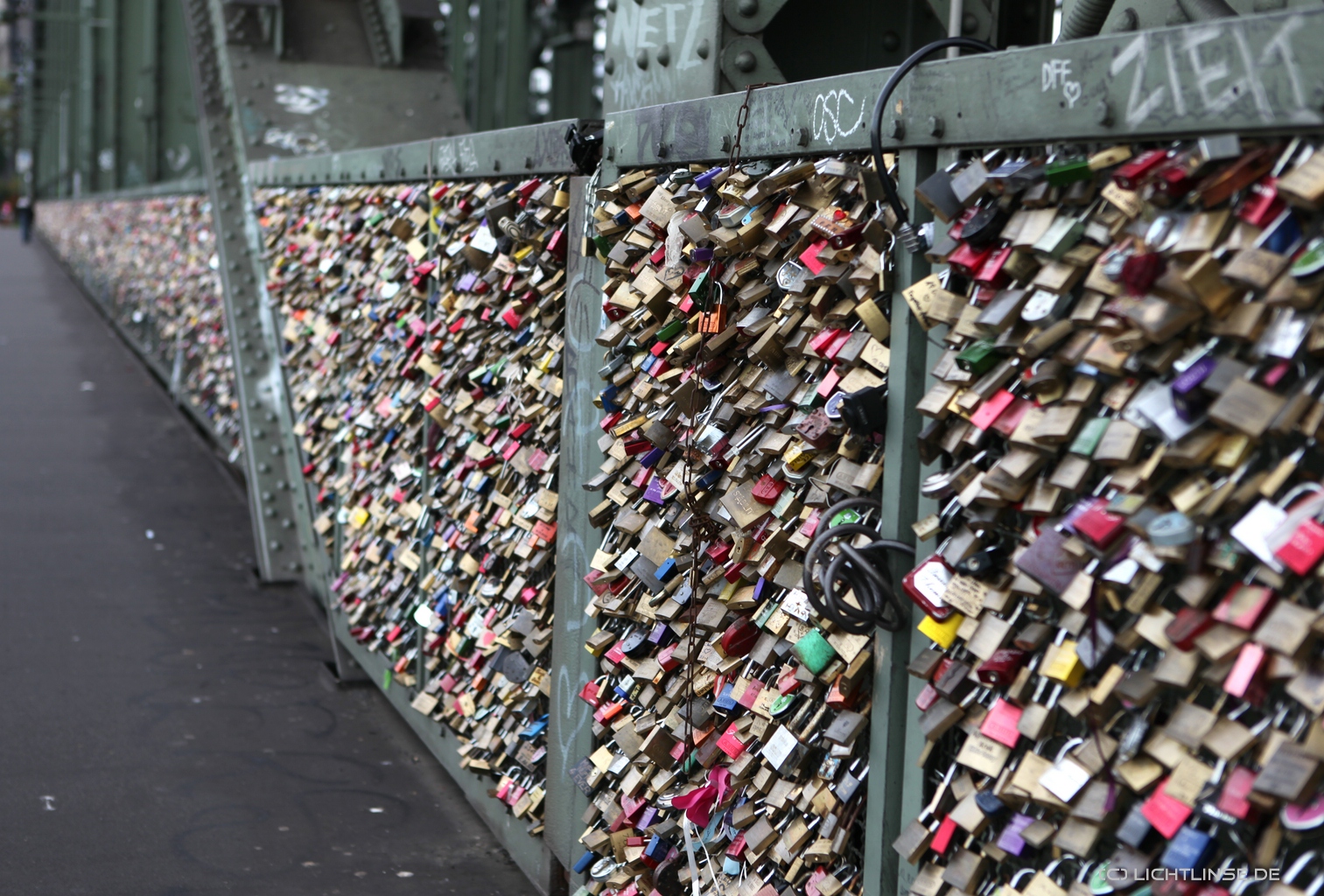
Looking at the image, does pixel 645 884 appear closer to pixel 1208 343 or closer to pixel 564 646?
pixel 564 646

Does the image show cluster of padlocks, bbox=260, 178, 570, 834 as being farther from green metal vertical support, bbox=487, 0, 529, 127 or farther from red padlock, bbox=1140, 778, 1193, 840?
green metal vertical support, bbox=487, 0, 529, 127

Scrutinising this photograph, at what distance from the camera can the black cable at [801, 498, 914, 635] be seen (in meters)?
2.08

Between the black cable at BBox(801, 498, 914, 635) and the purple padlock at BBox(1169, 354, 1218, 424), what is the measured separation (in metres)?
0.61

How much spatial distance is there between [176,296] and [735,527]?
1083 centimetres

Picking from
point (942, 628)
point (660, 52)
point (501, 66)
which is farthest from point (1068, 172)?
point (501, 66)

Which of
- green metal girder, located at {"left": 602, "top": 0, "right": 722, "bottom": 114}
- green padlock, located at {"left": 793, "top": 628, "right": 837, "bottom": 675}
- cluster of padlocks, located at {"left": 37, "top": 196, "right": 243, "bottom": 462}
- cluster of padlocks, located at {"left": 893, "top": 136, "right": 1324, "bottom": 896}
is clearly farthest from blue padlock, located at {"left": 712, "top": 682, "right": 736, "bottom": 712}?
cluster of padlocks, located at {"left": 37, "top": 196, "right": 243, "bottom": 462}

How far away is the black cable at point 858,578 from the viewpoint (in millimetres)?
2076

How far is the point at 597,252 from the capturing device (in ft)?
10.6

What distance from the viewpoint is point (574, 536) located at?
3.38m

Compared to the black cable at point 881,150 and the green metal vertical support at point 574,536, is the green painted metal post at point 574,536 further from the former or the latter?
the black cable at point 881,150

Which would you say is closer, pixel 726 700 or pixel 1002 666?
pixel 1002 666

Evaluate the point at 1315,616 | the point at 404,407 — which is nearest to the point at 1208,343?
the point at 1315,616

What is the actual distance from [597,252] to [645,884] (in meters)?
1.47

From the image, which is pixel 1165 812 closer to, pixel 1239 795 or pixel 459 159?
pixel 1239 795
